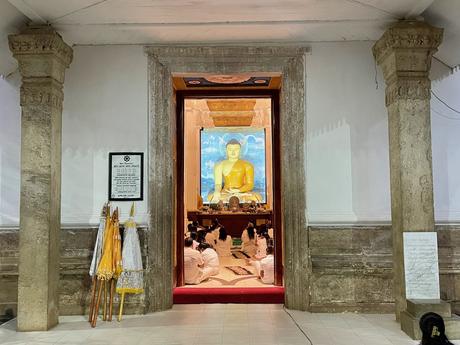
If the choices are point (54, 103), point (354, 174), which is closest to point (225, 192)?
point (354, 174)

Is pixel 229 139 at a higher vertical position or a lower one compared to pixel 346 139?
higher

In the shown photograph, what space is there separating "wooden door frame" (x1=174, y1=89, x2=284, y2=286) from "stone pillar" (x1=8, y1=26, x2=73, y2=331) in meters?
2.22

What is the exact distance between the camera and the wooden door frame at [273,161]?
22.6ft

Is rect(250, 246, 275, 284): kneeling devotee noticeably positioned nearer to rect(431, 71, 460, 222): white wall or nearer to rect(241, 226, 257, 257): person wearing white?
rect(431, 71, 460, 222): white wall

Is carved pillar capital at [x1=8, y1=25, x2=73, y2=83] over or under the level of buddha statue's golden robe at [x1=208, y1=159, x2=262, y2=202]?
over

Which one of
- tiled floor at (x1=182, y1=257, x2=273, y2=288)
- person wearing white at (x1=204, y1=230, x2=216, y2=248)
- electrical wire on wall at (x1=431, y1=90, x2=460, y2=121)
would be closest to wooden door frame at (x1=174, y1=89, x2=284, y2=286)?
tiled floor at (x1=182, y1=257, x2=273, y2=288)

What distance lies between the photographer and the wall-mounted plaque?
15.5 feet

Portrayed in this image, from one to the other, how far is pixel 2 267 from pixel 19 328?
1132 millimetres

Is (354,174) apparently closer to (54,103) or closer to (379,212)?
(379,212)

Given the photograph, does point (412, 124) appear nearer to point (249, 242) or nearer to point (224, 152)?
point (249, 242)

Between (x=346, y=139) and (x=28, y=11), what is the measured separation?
391 cm

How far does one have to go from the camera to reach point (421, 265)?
187 inches

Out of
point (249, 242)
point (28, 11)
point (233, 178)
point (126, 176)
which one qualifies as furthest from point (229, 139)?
point (28, 11)

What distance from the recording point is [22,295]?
489 cm
